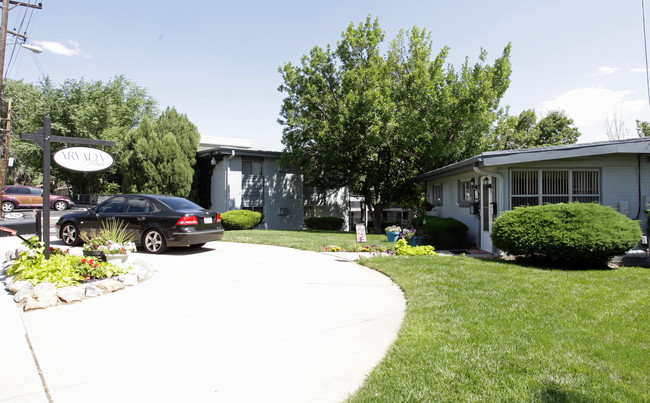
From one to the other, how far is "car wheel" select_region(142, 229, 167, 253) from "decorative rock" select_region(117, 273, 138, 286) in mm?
3103

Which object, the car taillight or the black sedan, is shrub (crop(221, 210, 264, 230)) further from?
the car taillight

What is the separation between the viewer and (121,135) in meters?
30.6

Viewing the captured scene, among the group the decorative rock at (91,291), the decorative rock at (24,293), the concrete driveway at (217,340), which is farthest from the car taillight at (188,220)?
the decorative rock at (24,293)

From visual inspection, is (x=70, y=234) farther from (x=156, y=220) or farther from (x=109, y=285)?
(x=109, y=285)

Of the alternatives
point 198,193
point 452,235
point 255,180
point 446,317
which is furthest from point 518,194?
point 198,193

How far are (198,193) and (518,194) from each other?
61.0 ft

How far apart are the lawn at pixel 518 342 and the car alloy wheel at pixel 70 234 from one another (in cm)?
863

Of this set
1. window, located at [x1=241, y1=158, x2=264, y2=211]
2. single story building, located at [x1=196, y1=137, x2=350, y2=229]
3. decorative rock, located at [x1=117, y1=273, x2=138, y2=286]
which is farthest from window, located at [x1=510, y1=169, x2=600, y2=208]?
window, located at [x1=241, y1=158, x2=264, y2=211]

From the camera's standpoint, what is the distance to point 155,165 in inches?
853

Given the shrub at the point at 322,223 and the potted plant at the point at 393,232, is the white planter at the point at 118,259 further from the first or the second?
the shrub at the point at 322,223

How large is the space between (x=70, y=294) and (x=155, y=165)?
1754 cm

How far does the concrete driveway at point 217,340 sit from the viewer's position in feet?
9.70

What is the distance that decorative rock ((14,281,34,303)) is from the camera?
5219mm

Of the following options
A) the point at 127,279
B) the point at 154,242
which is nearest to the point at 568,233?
the point at 127,279
